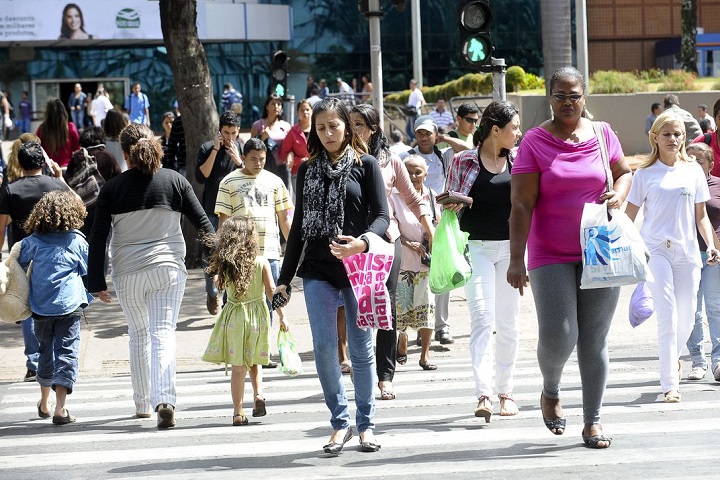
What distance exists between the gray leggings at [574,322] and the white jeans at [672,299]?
5.71 ft

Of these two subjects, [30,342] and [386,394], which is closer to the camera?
[386,394]

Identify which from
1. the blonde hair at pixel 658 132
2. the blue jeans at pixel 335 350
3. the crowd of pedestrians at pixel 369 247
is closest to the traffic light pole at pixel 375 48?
the crowd of pedestrians at pixel 369 247

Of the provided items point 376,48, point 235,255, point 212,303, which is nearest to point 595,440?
point 235,255

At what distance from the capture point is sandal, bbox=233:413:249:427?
25.7 feet

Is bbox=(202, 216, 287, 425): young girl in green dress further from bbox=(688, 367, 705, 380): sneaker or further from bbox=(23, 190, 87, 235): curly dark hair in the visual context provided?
bbox=(688, 367, 705, 380): sneaker

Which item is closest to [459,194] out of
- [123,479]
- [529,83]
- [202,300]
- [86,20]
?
[123,479]

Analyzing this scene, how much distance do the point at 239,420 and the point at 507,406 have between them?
1.68 meters

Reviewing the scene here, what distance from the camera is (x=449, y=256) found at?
8.22m

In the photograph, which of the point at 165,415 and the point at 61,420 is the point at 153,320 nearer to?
the point at 165,415

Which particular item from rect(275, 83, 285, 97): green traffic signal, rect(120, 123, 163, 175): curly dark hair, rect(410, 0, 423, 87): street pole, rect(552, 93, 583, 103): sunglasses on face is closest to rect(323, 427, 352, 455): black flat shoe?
rect(552, 93, 583, 103): sunglasses on face

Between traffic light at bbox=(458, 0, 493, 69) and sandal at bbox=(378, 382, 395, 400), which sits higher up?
traffic light at bbox=(458, 0, 493, 69)

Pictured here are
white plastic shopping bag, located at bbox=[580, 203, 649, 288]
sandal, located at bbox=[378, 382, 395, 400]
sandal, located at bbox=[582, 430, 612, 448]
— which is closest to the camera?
white plastic shopping bag, located at bbox=[580, 203, 649, 288]

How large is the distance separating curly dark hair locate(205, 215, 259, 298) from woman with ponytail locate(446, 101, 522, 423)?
1.39 metres

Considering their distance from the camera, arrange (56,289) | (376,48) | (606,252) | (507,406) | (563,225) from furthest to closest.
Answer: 1. (376,48)
2. (56,289)
3. (507,406)
4. (563,225)
5. (606,252)
